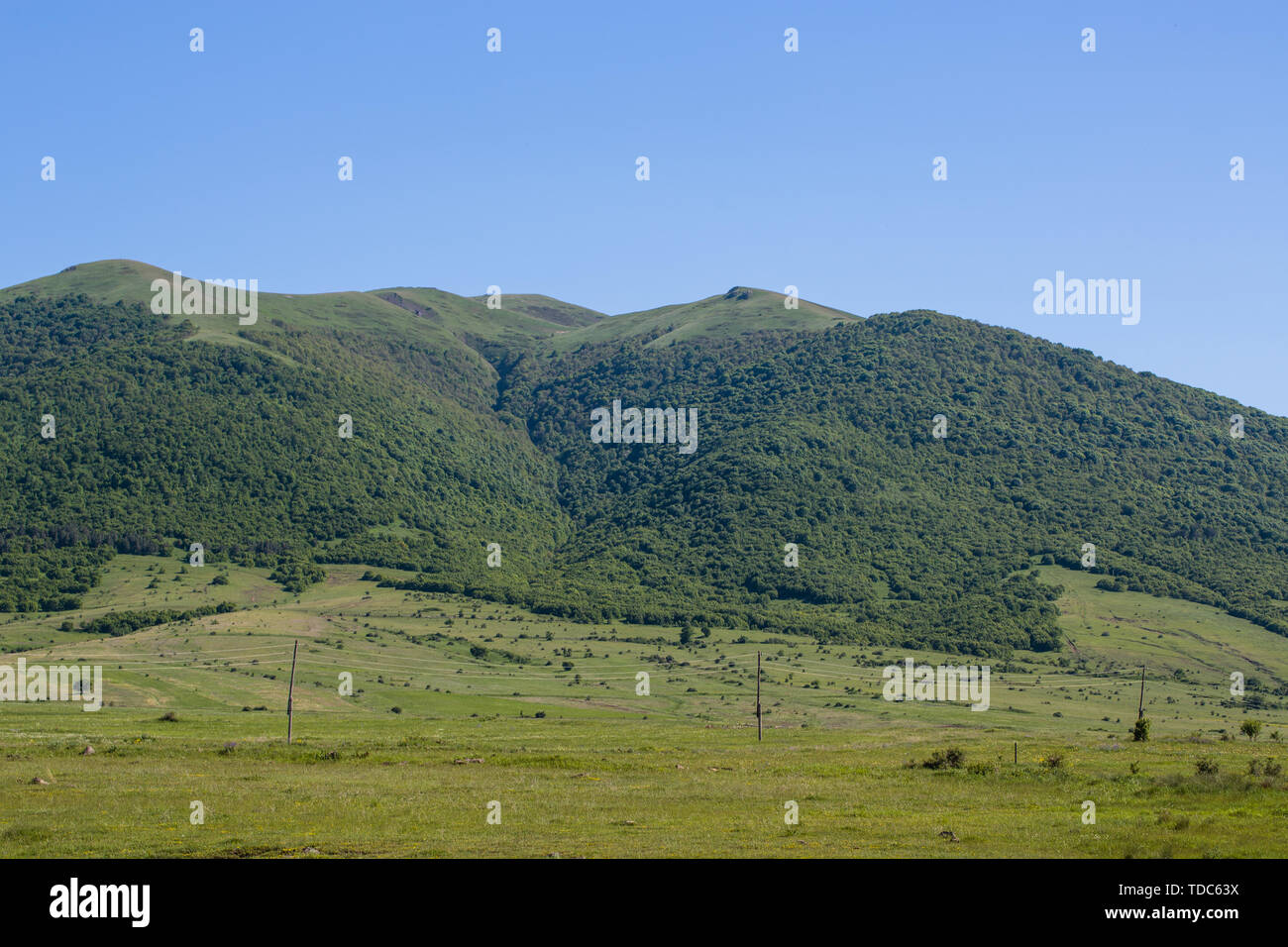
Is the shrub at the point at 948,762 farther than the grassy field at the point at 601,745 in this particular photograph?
Yes

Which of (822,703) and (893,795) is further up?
(893,795)

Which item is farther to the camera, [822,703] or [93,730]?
[822,703]

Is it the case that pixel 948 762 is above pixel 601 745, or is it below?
above

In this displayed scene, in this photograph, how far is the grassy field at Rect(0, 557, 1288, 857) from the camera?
3150 cm

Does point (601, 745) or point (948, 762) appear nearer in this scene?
point (948, 762)

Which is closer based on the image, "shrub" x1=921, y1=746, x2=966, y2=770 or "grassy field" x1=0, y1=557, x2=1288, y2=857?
"grassy field" x1=0, y1=557, x2=1288, y2=857

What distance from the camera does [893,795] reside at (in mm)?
41844

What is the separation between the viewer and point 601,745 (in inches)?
2849

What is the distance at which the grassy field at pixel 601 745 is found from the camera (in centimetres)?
3150
